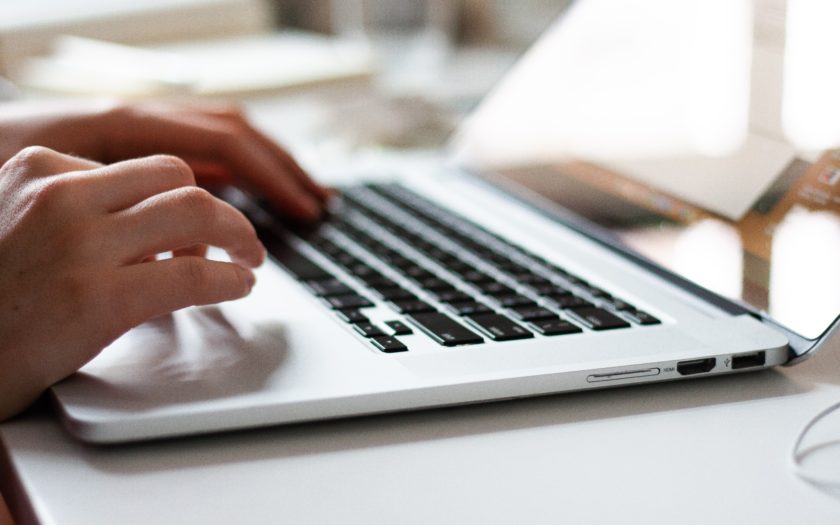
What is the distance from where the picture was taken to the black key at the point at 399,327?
498 mm

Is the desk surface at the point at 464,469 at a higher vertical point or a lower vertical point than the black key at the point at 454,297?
lower

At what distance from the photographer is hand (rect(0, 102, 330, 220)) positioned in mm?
701

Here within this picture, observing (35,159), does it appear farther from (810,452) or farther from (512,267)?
(810,452)

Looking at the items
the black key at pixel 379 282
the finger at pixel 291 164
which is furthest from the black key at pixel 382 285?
the finger at pixel 291 164

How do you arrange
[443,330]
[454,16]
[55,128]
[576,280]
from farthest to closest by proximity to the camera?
[454,16]
[55,128]
[576,280]
[443,330]

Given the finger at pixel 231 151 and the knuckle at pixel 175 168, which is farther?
the finger at pixel 231 151

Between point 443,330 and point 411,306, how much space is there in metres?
0.05

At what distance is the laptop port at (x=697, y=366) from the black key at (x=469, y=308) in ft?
0.37

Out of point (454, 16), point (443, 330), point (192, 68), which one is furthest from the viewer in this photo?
point (454, 16)

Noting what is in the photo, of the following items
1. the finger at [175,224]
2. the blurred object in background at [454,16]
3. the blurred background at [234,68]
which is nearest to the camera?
the finger at [175,224]

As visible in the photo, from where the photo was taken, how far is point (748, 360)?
1.57 feet

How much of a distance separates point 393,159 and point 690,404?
0.56 meters

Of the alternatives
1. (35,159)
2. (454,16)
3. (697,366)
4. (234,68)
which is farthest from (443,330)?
(454,16)

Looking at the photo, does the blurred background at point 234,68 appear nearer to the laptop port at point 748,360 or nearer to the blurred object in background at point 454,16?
the blurred object in background at point 454,16
